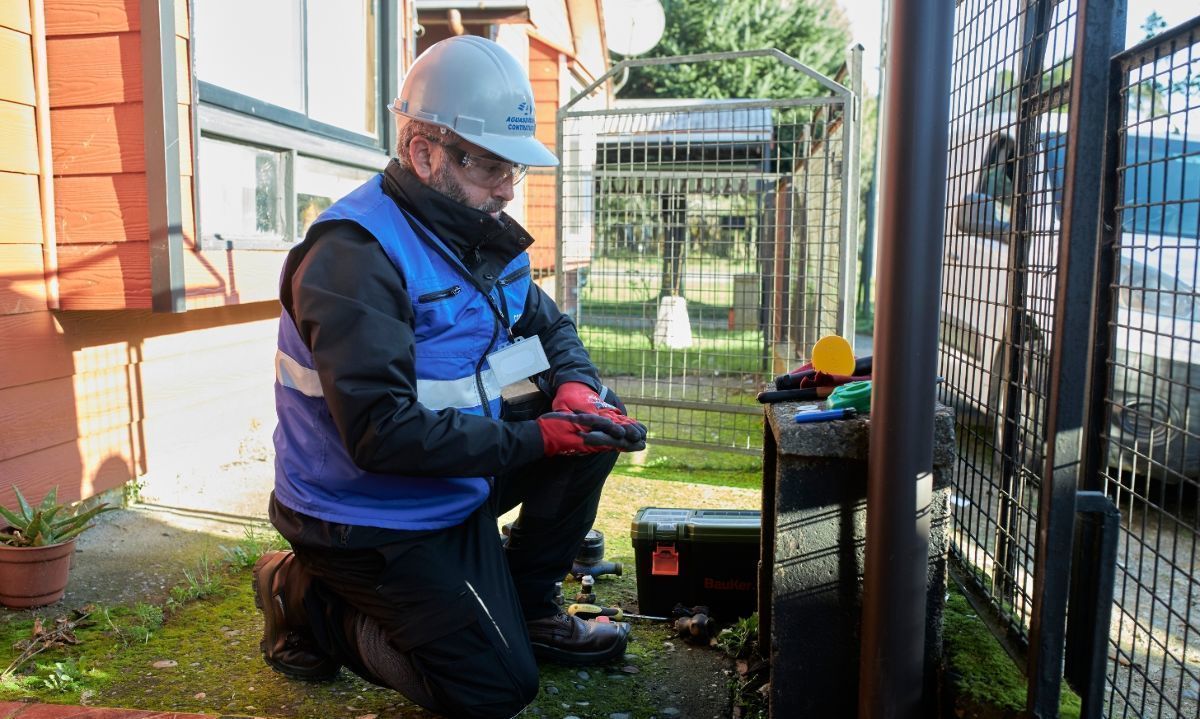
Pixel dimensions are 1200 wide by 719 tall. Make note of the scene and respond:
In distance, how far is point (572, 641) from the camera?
290 centimetres

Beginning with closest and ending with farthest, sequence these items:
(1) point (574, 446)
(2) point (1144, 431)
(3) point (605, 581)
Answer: (1) point (574, 446)
(3) point (605, 581)
(2) point (1144, 431)

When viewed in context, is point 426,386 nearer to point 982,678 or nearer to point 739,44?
point 982,678

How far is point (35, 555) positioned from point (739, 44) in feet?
107

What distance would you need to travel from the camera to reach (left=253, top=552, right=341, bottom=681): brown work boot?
8.68 feet

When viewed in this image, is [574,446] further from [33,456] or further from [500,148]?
[33,456]

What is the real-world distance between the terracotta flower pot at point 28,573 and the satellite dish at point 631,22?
12.5 meters

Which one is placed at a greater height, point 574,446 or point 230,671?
point 574,446

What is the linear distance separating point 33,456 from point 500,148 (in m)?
2.53

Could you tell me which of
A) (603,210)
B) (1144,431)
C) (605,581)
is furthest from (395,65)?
(1144,431)

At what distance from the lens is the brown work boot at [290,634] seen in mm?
2646

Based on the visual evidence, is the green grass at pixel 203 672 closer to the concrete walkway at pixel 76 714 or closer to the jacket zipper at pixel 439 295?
the concrete walkway at pixel 76 714

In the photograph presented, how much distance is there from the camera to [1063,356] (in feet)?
5.56

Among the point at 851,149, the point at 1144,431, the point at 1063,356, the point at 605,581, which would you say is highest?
the point at 851,149

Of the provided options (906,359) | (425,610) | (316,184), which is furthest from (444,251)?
(316,184)
